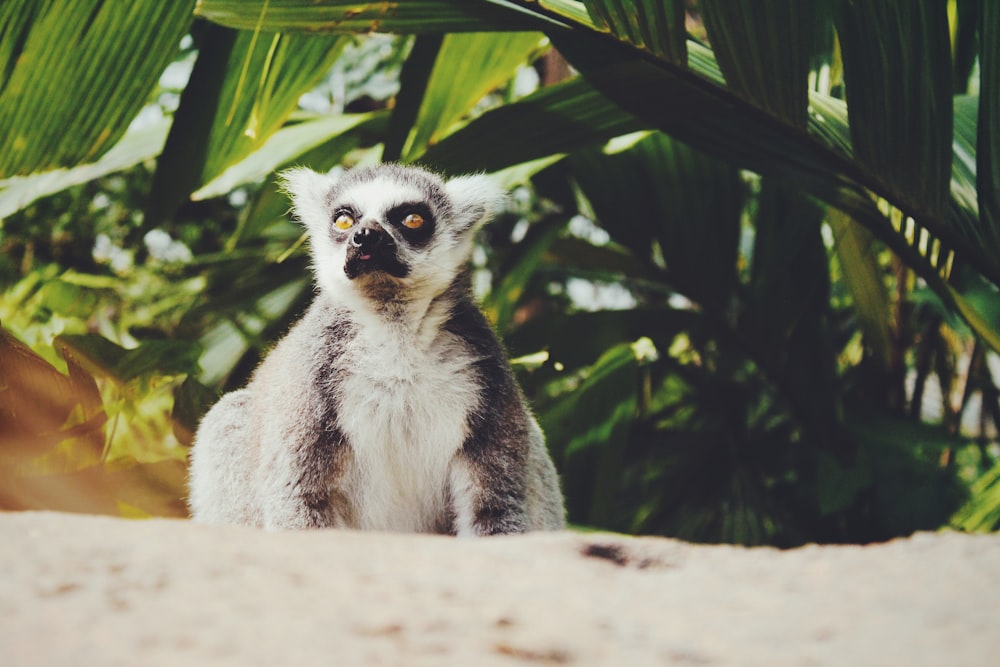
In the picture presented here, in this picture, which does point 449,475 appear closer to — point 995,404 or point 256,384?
point 256,384

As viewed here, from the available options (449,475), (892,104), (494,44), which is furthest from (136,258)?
(892,104)

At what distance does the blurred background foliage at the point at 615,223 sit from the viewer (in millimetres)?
2438

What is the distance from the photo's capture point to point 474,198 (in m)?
3.35

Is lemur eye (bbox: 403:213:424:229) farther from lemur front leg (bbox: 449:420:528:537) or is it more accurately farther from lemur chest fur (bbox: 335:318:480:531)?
lemur front leg (bbox: 449:420:528:537)

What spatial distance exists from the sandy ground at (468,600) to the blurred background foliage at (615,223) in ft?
5.11

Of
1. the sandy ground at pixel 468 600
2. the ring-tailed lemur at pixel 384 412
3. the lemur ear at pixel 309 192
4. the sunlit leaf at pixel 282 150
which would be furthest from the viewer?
the sunlit leaf at pixel 282 150

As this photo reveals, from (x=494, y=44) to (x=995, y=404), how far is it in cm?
323

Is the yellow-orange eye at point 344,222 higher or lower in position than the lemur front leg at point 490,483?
→ higher

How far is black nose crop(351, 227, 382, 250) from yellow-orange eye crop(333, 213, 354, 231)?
200 mm

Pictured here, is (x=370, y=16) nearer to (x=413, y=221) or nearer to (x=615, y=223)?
(x=413, y=221)

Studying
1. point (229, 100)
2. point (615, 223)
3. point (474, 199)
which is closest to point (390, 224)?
point (474, 199)

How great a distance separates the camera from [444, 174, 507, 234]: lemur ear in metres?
3.30

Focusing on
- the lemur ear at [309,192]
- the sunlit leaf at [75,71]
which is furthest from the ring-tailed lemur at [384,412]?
the sunlit leaf at [75,71]

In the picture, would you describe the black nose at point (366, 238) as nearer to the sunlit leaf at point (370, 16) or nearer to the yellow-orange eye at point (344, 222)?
the yellow-orange eye at point (344, 222)
